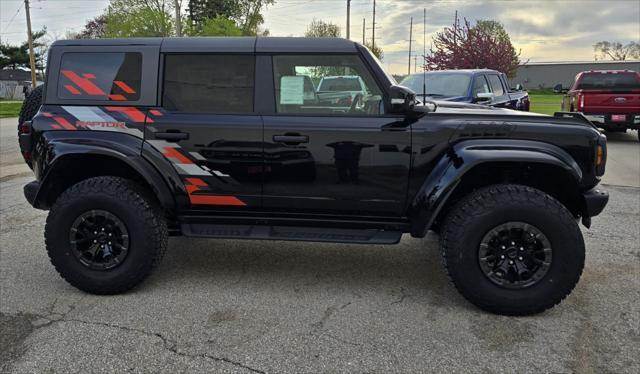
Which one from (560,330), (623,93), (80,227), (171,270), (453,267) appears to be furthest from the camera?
(623,93)

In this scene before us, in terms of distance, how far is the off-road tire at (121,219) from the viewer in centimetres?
347

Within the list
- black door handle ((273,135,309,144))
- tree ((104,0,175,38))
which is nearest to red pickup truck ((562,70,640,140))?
black door handle ((273,135,309,144))

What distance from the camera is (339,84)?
361cm

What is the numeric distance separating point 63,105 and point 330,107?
1942mm

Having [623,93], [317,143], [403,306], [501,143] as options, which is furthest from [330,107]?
[623,93]

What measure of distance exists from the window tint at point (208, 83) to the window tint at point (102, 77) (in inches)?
9.6

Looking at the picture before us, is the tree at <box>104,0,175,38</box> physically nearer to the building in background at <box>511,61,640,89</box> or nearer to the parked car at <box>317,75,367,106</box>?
the parked car at <box>317,75,367,106</box>

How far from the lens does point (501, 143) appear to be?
3.28 m

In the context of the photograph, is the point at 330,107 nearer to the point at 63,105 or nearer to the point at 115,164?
the point at 115,164

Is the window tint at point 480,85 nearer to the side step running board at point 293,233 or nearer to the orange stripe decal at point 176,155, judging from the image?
the side step running board at point 293,233

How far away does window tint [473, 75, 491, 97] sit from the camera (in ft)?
29.1

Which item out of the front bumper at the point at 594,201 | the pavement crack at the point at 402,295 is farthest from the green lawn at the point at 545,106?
the pavement crack at the point at 402,295

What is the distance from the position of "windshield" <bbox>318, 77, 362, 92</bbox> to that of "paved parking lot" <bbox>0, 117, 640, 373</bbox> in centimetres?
150

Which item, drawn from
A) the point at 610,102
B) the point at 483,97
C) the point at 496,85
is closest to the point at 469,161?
the point at 483,97
